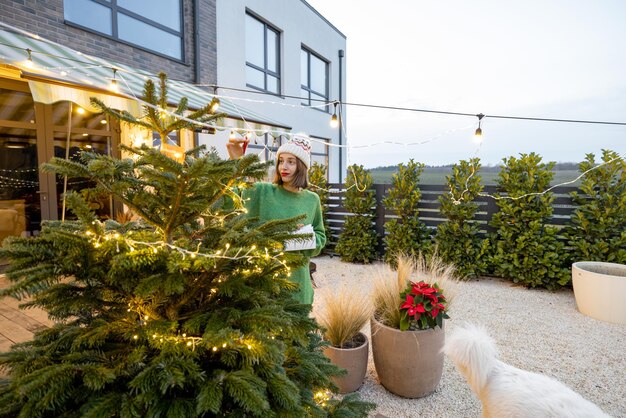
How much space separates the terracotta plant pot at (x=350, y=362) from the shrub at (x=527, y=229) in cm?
350

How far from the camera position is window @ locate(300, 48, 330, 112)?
1196 cm

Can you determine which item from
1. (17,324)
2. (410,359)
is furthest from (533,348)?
(17,324)

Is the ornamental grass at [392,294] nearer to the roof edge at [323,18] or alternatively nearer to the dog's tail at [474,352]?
the dog's tail at [474,352]

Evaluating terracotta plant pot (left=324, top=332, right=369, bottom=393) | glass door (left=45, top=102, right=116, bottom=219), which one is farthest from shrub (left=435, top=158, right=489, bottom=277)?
glass door (left=45, top=102, right=116, bottom=219)

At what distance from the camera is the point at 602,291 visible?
3.68 meters

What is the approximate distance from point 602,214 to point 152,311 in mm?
5594

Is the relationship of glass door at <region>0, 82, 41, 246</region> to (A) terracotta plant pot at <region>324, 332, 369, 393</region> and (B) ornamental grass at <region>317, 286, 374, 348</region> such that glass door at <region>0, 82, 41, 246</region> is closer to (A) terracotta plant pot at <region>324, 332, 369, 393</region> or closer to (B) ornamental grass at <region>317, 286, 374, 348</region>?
(B) ornamental grass at <region>317, 286, 374, 348</region>

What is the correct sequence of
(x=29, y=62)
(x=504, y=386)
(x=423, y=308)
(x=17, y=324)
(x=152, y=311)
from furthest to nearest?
(x=29, y=62), (x=17, y=324), (x=423, y=308), (x=504, y=386), (x=152, y=311)

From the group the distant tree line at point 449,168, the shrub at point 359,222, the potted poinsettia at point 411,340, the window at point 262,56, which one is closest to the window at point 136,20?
the window at point 262,56

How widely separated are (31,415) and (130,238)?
1.37ft

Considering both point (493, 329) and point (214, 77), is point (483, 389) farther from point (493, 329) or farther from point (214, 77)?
point (214, 77)

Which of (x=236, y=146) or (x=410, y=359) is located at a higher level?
(x=236, y=146)

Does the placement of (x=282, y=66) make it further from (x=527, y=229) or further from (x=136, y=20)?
(x=527, y=229)

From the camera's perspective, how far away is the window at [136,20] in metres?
5.65
